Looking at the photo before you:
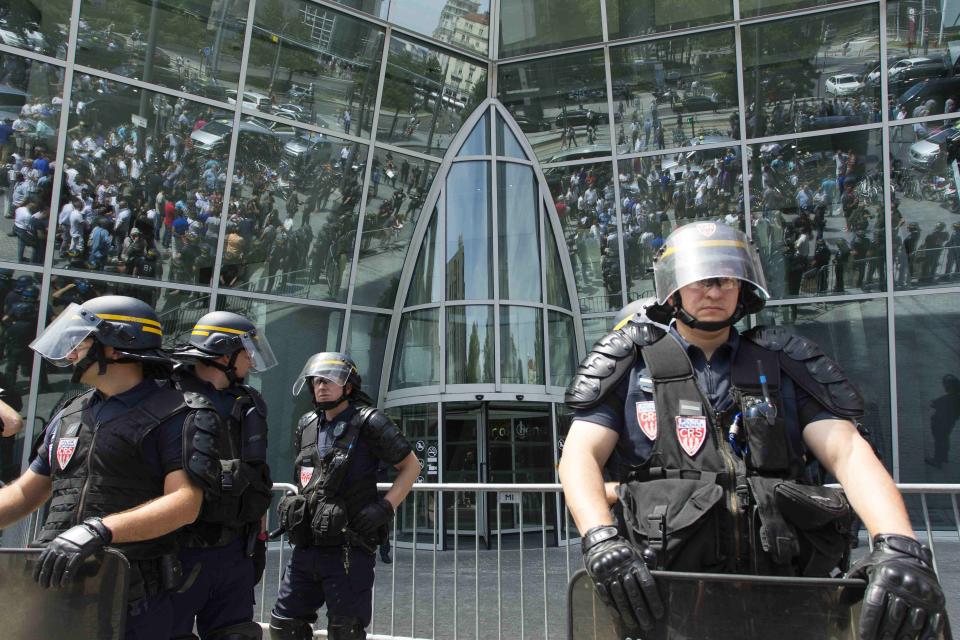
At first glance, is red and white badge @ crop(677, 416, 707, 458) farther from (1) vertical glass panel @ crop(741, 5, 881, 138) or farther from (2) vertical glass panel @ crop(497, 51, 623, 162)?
(2) vertical glass panel @ crop(497, 51, 623, 162)

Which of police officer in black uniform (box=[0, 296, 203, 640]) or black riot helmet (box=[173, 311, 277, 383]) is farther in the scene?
black riot helmet (box=[173, 311, 277, 383])

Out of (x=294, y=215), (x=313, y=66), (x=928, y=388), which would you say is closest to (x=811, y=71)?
(x=928, y=388)

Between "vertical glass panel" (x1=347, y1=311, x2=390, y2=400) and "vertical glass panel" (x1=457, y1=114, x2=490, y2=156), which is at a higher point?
"vertical glass panel" (x1=457, y1=114, x2=490, y2=156)

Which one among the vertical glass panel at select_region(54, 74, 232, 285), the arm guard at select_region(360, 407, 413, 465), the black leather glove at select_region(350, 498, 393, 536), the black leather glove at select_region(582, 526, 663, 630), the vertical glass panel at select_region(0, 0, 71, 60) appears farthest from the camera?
the vertical glass panel at select_region(54, 74, 232, 285)

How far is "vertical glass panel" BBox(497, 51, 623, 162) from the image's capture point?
13.7m

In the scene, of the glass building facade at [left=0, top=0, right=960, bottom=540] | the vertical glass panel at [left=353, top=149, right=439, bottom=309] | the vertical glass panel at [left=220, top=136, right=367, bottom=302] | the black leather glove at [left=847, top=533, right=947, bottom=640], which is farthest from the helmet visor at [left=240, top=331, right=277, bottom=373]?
the vertical glass panel at [left=353, top=149, right=439, bottom=309]

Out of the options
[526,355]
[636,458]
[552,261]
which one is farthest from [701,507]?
[552,261]

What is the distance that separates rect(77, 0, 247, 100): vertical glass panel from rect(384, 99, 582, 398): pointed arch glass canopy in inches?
153

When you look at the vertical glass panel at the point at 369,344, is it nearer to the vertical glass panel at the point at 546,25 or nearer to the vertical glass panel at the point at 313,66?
the vertical glass panel at the point at 313,66

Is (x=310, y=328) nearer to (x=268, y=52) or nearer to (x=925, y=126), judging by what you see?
(x=268, y=52)

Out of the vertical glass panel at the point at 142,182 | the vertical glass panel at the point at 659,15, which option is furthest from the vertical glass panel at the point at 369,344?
the vertical glass panel at the point at 659,15

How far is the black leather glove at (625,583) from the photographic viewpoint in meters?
1.73

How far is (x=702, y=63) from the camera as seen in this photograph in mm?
13094

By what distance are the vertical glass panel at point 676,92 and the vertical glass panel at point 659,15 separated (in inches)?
9.3
